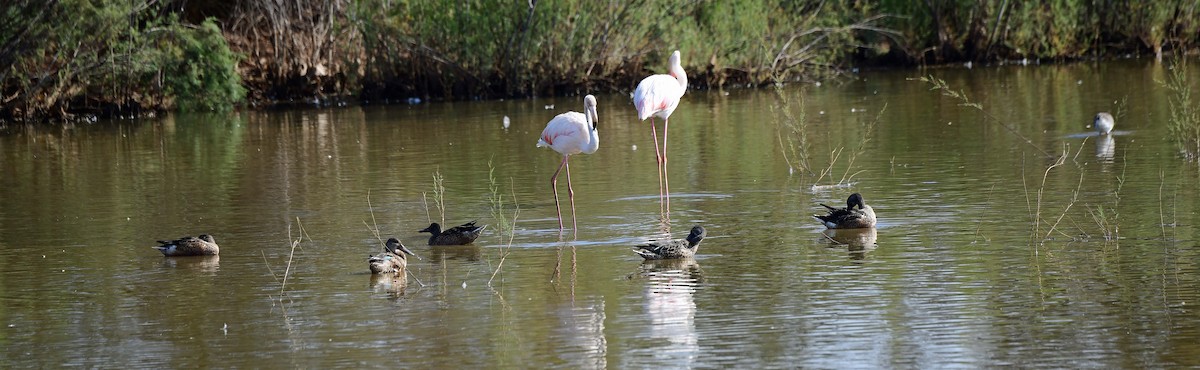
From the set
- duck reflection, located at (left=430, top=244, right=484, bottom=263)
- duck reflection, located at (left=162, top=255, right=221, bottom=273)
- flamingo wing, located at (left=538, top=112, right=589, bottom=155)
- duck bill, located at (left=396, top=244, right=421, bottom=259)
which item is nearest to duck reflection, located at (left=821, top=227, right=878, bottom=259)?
flamingo wing, located at (left=538, top=112, right=589, bottom=155)

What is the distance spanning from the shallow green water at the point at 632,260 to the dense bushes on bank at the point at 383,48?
7347mm

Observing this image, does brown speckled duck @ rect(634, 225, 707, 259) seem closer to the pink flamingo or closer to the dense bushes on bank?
the pink flamingo

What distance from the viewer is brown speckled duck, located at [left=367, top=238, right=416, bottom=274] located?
9.64 meters

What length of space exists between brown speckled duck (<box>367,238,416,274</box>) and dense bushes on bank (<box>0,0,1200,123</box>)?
16823 millimetres

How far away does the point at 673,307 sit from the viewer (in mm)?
8461

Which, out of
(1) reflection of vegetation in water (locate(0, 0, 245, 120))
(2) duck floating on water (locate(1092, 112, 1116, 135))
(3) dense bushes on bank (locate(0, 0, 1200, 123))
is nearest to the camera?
(2) duck floating on water (locate(1092, 112, 1116, 135))

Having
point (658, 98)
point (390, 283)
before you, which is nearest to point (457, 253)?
point (390, 283)

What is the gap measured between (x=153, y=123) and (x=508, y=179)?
12.7 meters

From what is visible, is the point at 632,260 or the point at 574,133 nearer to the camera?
the point at 632,260

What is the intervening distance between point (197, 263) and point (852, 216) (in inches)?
181

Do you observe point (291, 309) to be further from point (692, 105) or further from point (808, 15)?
point (808, 15)

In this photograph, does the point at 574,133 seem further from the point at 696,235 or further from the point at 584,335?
the point at 584,335

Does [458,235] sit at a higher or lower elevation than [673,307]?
higher

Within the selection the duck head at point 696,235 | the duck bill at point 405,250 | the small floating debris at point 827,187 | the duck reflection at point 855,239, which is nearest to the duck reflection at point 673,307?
the duck head at point 696,235
